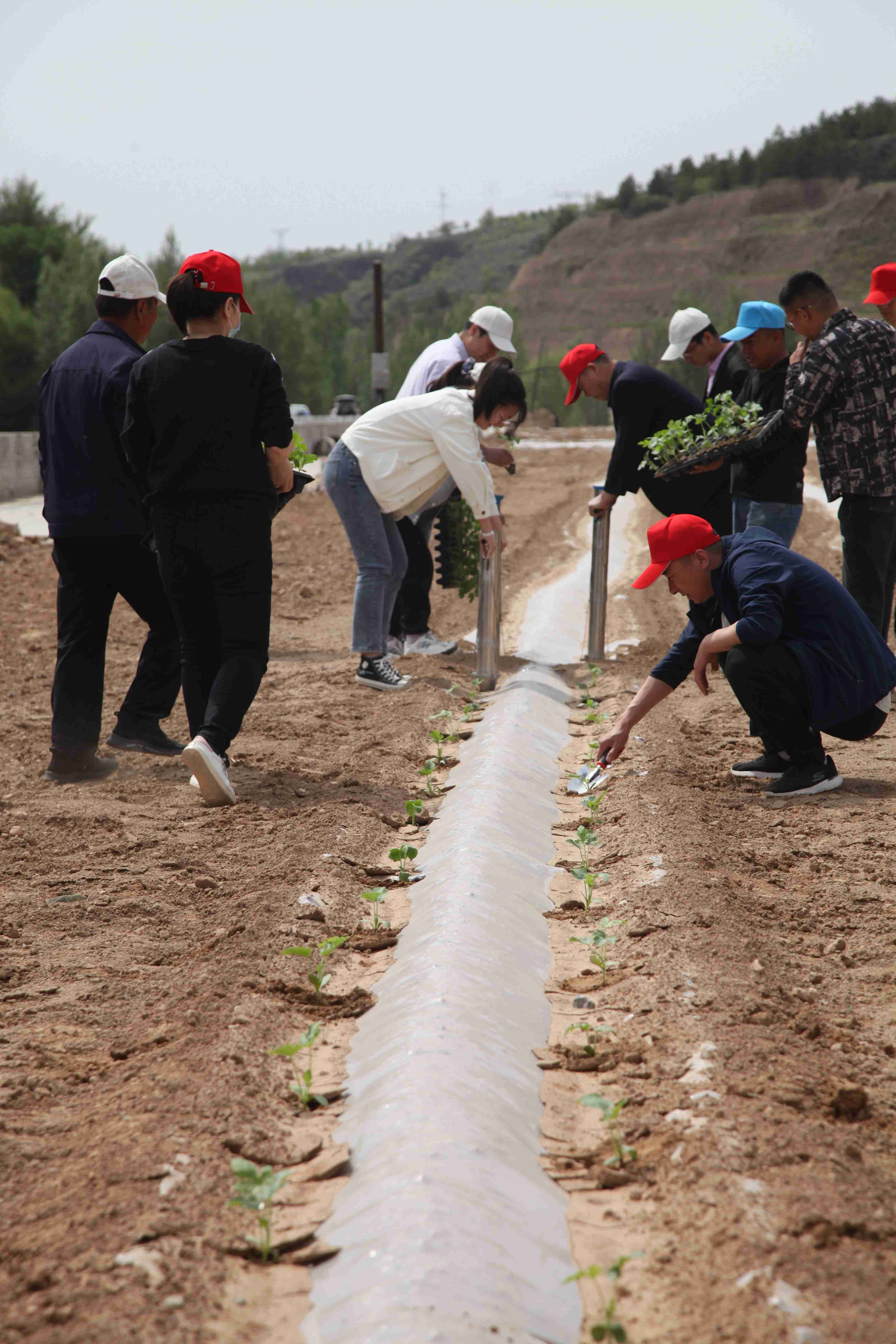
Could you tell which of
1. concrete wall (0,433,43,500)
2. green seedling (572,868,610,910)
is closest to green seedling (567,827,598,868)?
green seedling (572,868,610,910)

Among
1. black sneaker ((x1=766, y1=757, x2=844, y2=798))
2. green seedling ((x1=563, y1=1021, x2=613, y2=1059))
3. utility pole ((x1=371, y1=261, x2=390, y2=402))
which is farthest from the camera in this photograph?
utility pole ((x1=371, y1=261, x2=390, y2=402))

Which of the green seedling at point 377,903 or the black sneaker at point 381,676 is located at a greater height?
the black sneaker at point 381,676

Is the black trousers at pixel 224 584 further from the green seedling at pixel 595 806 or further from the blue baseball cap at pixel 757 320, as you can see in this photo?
the blue baseball cap at pixel 757 320

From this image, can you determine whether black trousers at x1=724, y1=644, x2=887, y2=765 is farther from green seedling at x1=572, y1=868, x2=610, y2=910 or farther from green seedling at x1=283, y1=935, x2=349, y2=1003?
green seedling at x1=283, y1=935, x2=349, y2=1003

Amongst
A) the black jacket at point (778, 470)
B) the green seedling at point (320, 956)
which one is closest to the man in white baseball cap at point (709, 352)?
the black jacket at point (778, 470)

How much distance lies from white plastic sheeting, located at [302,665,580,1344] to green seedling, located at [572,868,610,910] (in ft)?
0.38

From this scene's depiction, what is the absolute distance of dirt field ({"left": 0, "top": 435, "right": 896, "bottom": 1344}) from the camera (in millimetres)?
1705

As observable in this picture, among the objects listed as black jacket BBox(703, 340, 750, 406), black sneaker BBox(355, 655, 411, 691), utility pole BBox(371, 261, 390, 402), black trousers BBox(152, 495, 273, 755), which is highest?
utility pole BBox(371, 261, 390, 402)

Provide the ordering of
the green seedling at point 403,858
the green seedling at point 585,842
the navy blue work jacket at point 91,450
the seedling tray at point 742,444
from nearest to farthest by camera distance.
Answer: the green seedling at point 403,858 → the green seedling at point 585,842 → the navy blue work jacket at point 91,450 → the seedling tray at point 742,444

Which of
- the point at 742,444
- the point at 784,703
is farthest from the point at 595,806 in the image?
the point at 742,444

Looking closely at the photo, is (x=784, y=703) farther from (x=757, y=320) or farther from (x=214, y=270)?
(x=214, y=270)

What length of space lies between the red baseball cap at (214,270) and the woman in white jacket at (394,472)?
173 cm

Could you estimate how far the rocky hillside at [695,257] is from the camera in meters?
84.9

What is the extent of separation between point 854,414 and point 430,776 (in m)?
2.27
